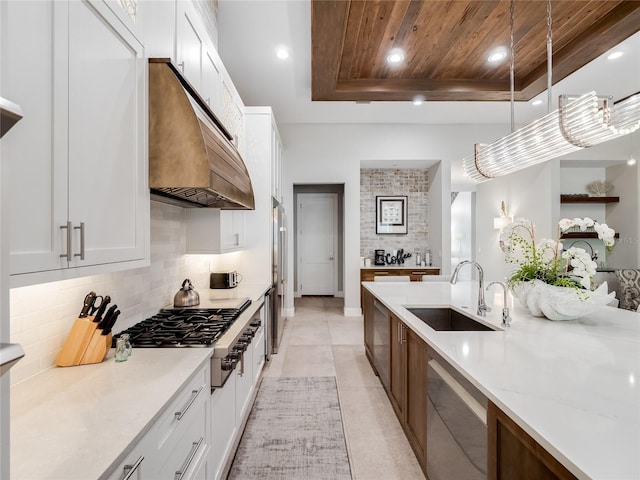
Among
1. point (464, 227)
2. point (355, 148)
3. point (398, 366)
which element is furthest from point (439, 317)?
point (464, 227)

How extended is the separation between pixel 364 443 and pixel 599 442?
1660 millimetres

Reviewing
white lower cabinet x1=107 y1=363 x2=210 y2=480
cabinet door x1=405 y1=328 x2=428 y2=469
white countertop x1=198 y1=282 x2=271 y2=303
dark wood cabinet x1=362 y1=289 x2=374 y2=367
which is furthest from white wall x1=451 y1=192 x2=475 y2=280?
white lower cabinet x1=107 y1=363 x2=210 y2=480

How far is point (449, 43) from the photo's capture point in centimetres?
301

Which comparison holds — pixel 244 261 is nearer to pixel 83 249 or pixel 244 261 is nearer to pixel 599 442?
pixel 83 249

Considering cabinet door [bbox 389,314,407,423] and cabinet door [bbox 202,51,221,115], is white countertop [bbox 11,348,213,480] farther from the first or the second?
cabinet door [bbox 202,51,221,115]

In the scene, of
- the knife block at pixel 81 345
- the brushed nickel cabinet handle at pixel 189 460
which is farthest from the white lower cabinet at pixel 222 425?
the knife block at pixel 81 345

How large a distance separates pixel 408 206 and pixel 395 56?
3.42m

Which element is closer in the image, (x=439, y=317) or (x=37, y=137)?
(x=37, y=137)

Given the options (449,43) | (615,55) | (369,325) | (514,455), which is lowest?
(369,325)

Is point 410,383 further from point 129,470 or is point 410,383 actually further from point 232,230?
point 232,230

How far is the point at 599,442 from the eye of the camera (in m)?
0.76

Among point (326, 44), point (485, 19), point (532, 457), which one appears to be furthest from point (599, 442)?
point (485, 19)

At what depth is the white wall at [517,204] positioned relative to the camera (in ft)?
16.9

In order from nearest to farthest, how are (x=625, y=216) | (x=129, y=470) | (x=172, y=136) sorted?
1. (x=129, y=470)
2. (x=172, y=136)
3. (x=625, y=216)
